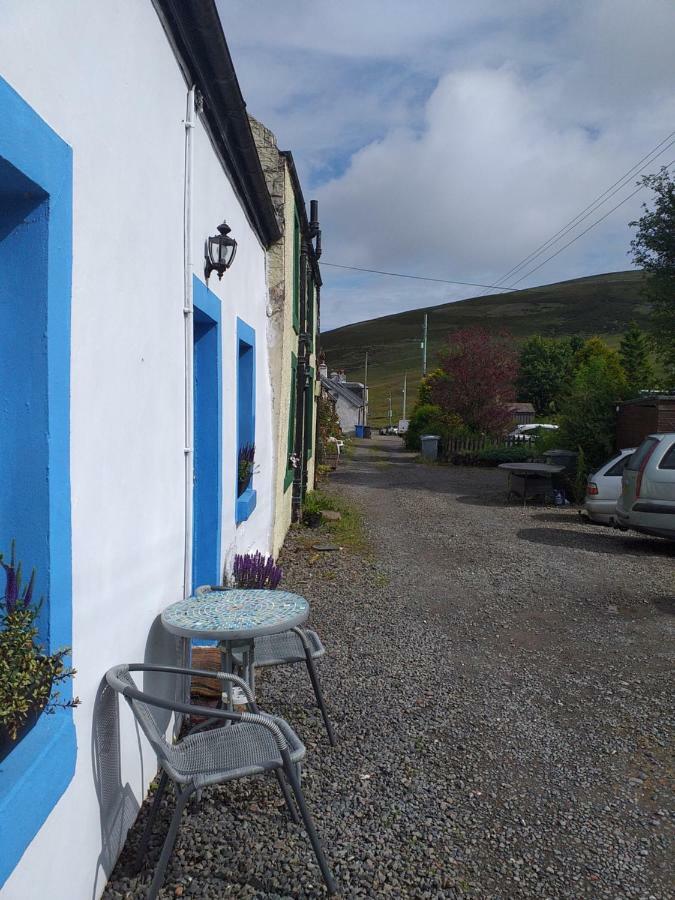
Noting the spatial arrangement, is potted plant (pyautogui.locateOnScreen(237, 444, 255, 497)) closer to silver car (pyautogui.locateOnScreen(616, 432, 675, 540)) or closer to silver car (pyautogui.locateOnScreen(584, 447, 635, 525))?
silver car (pyautogui.locateOnScreen(616, 432, 675, 540))

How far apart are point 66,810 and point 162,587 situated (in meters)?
1.32

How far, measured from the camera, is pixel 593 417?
50.1ft

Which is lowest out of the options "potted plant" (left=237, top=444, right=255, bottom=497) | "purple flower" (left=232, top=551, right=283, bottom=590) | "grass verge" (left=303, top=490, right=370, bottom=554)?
"grass verge" (left=303, top=490, right=370, bottom=554)

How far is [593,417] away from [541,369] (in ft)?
158

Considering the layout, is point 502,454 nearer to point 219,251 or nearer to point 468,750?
point 219,251

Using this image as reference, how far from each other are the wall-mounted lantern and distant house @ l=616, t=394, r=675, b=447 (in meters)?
10.6

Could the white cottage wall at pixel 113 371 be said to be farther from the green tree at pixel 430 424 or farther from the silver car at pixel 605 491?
the green tree at pixel 430 424

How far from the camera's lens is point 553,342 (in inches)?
2569

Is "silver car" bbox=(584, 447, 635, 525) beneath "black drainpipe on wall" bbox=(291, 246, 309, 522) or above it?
beneath


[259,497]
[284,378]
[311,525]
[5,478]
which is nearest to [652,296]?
[311,525]

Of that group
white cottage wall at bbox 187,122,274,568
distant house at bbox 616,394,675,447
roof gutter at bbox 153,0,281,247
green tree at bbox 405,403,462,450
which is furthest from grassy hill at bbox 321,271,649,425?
roof gutter at bbox 153,0,281,247

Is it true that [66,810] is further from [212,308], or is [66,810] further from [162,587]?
[212,308]

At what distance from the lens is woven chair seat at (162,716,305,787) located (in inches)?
96.5

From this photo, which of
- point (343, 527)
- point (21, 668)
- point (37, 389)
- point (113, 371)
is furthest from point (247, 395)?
point (21, 668)
